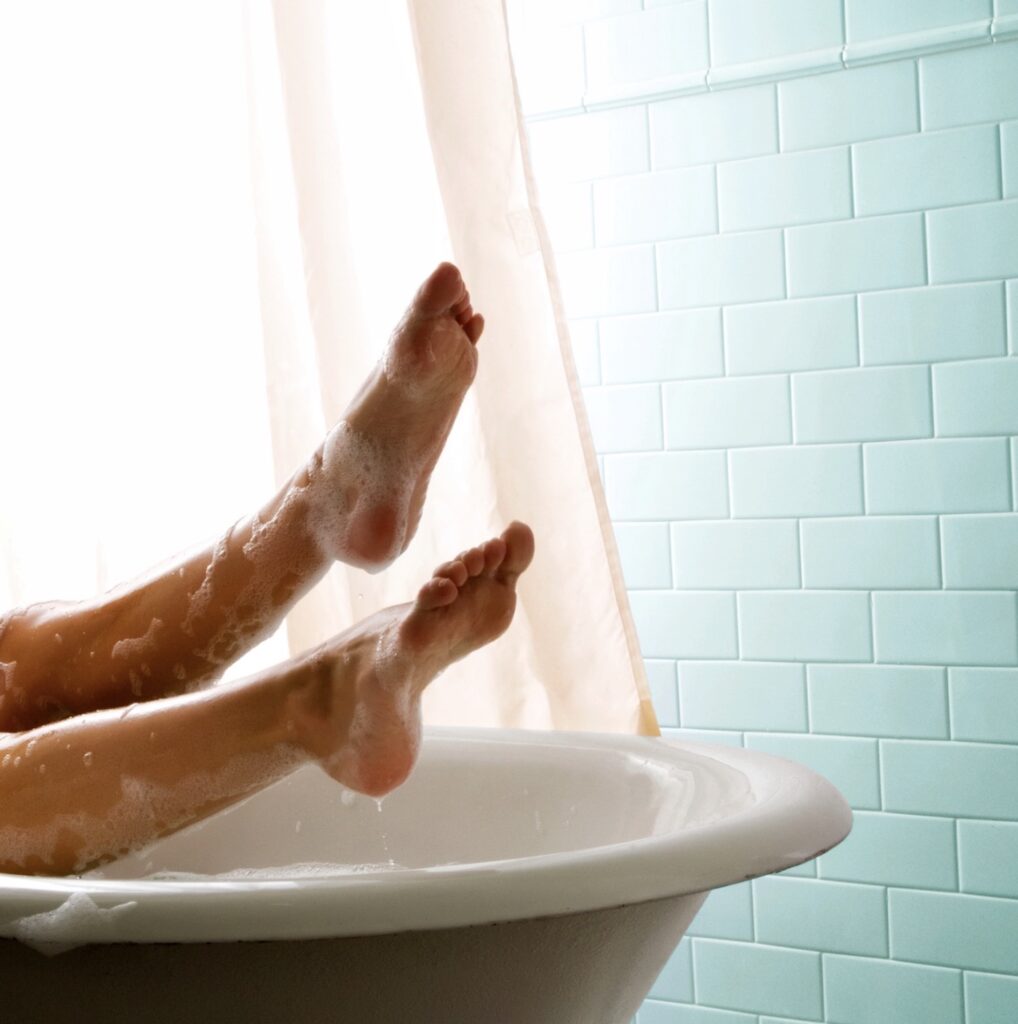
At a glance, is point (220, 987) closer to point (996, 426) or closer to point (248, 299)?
point (248, 299)

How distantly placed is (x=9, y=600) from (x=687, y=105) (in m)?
1.15

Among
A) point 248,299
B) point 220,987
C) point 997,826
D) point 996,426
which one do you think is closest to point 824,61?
point 996,426

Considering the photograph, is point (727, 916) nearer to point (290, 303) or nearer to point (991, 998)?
point (991, 998)

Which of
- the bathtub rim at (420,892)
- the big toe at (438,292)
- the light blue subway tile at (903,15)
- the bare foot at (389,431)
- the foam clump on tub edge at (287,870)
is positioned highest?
the light blue subway tile at (903,15)

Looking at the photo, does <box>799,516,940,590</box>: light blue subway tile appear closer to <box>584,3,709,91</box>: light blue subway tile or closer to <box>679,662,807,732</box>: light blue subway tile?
<box>679,662,807,732</box>: light blue subway tile

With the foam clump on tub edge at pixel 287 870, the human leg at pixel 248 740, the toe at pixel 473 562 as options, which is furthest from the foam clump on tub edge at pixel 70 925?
the foam clump on tub edge at pixel 287 870

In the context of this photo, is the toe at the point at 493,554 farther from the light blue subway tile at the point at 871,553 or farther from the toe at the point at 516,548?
the light blue subway tile at the point at 871,553

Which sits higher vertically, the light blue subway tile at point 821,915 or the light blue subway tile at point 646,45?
the light blue subway tile at point 646,45

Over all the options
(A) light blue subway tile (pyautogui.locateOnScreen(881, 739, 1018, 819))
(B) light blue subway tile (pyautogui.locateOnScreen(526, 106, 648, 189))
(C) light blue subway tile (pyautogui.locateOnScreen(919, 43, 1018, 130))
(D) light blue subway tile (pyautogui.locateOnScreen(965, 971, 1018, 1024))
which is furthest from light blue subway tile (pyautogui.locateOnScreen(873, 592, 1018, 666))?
(B) light blue subway tile (pyautogui.locateOnScreen(526, 106, 648, 189))

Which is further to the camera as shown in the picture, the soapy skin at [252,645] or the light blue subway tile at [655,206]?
the light blue subway tile at [655,206]

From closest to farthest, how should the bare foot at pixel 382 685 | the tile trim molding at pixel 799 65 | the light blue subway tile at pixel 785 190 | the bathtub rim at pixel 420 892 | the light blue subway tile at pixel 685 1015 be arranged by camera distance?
the bathtub rim at pixel 420 892
the bare foot at pixel 382 685
the tile trim molding at pixel 799 65
the light blue subway tile at pixel 785 190
the light blue subway tile at pixel 685 1015

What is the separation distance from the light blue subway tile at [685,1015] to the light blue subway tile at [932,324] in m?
0.96

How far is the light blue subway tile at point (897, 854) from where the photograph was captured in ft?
5.89

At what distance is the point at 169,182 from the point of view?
1582 mm
